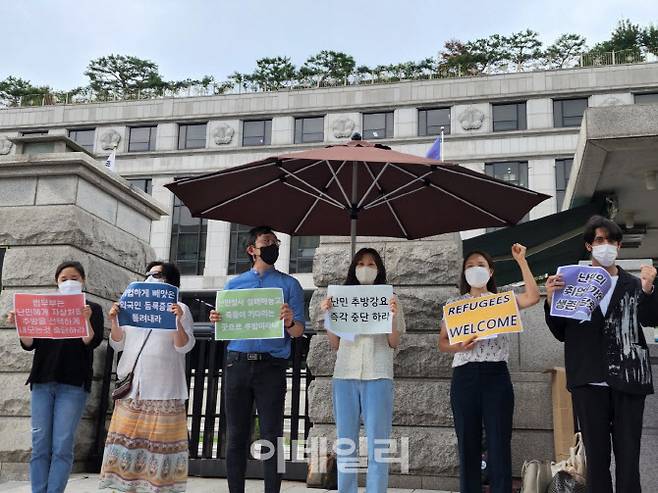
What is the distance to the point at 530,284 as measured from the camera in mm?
5020

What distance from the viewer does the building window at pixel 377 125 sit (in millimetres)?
41719

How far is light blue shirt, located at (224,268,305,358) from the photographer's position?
5.31 m

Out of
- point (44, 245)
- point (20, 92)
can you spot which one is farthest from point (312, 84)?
point (44, 245)

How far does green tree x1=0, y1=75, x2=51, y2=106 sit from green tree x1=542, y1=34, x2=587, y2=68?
35874 millimetres

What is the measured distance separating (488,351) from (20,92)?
52984mm

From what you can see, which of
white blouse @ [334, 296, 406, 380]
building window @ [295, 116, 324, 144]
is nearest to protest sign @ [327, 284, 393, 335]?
white blouse @ [334, 296, 406, 380]

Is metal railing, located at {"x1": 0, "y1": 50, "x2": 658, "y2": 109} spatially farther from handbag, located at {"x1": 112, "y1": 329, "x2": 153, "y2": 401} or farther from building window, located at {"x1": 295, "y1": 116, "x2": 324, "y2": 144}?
handbag, located at {"x1": 112, "y1": 329, "x2": 153, "y2": 401}

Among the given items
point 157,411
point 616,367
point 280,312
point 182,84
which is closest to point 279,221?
point 280,312

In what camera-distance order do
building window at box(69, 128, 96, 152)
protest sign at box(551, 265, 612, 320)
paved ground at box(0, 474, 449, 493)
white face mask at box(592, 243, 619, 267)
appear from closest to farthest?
protest sign at box(551, 265, 612, 320)
white face mask at box(592, 243, 619, 267)
paved ground at box(0, 474, 449, 493)
building window at box(69, 128, 96, 152)

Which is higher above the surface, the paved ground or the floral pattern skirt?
the floral pattern skirt

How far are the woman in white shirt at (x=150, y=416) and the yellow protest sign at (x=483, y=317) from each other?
216 cm

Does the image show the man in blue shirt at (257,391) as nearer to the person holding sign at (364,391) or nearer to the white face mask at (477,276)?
the person holding sign at (364,391)

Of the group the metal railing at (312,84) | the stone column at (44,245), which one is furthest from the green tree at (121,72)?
the stone column at (44,245)

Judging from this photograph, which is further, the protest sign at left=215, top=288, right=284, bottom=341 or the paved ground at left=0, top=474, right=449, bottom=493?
the paved ground at left=0, top=474, right=449, bottom=493
